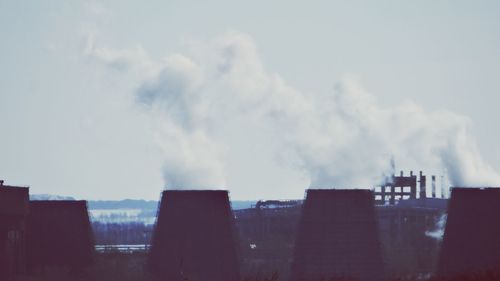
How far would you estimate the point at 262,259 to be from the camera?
64.2 meters

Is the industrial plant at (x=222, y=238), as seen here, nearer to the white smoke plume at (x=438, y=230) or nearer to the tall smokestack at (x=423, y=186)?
the white smoke plume at (x=438, y=230)

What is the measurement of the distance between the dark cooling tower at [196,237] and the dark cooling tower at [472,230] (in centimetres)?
903

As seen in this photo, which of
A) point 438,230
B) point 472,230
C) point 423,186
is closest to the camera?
point 472,230

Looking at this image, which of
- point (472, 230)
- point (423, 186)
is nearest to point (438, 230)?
point (423, 186)

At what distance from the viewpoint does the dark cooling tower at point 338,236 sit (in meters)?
51.1

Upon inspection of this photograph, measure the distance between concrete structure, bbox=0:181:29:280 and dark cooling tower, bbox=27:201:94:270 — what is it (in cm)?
313

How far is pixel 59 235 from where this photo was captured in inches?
2128

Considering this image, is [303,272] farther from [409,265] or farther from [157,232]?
[409,265]

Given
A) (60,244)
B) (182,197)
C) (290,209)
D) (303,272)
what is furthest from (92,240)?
(290,209)

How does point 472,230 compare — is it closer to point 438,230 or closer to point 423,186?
point 438,230

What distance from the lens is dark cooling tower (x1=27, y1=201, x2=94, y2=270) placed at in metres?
A: 53.6

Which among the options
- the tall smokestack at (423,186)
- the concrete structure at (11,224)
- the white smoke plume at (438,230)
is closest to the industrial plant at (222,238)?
the concrete structure at (11,224)

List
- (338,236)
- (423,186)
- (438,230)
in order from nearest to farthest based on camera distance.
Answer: (338,236)
(438,230)
(423,186)

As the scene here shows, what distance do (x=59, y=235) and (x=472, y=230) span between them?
58.2ft
